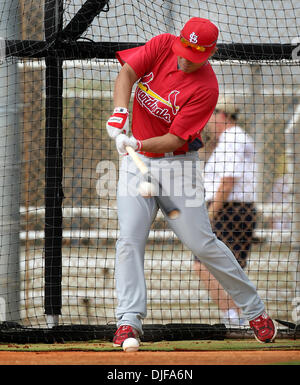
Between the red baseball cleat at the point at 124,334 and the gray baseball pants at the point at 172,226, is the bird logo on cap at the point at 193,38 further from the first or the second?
the red baseball cleat at the point at 124,334

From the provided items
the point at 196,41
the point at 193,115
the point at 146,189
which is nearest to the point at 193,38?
the point at 196,41

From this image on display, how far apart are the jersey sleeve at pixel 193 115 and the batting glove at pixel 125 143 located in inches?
8.7

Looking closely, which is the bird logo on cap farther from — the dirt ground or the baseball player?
the dirt ground

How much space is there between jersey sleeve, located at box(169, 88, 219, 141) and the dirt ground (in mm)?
1265

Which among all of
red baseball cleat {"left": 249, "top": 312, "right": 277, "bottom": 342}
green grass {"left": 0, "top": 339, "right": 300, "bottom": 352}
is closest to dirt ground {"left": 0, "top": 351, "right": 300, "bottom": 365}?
red baseball cleat {"left": 249, "top": 312, "right": 277, "bottom": 342}

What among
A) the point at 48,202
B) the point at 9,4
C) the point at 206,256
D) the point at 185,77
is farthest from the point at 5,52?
the point at 206,256

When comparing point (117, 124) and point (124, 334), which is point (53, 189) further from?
point (124, 334)

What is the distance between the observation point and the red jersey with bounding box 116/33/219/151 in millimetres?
4246

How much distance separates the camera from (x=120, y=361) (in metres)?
3.87

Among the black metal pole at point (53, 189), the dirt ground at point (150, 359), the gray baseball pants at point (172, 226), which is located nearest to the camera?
the dirt ground at point (150, 359)

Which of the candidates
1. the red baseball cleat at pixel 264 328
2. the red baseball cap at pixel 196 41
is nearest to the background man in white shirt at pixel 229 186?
the red baseball cleat at pixel 264 328

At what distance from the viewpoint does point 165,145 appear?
4.18m

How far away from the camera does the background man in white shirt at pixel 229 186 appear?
5898mm

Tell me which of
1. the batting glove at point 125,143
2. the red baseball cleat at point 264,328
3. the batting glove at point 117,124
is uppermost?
the batting glove at point 117,124
